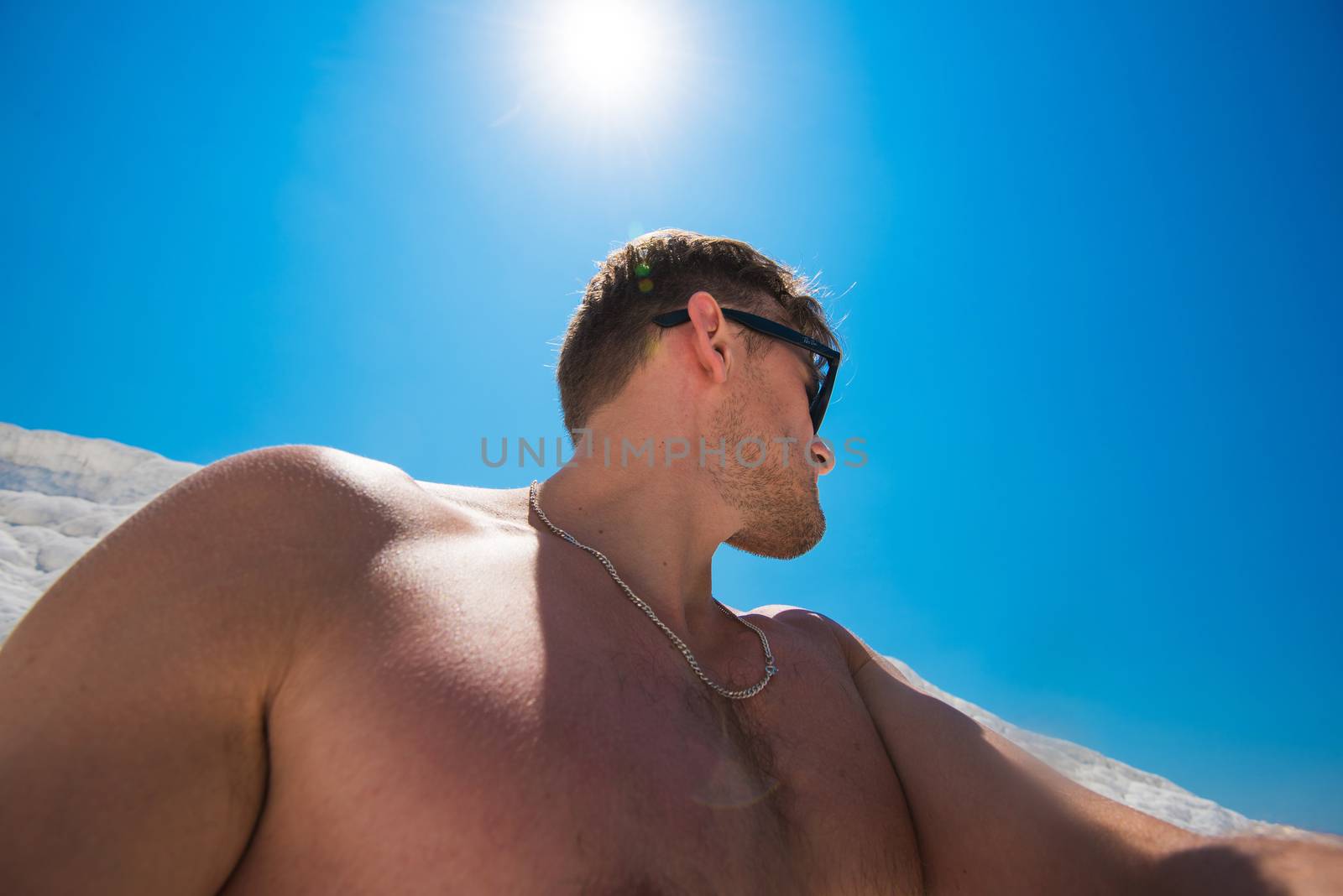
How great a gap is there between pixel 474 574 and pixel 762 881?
882 millimetres

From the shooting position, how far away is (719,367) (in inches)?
90.5

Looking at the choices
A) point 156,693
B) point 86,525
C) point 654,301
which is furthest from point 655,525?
point 86,525

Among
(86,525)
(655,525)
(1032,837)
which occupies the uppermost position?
(86,525)

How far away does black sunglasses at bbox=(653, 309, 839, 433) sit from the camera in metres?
2.42

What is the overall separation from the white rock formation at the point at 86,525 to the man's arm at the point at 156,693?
6.81ft

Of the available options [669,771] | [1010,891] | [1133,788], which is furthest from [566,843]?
[1133,788]

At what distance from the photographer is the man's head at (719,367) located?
2254 mm

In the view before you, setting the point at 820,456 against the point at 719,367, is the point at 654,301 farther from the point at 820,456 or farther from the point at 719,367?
the point at 820,456

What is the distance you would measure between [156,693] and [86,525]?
9435 mm

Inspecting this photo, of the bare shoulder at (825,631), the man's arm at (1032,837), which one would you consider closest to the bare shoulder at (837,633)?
the bare shoulder at (825,631)

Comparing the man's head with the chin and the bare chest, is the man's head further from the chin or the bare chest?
the bare chest

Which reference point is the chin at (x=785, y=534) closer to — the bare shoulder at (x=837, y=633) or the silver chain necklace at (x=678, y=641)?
the bare shoulder at (x=837, y=633)

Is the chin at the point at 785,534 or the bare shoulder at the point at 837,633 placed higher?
the chin at the point at 785,534

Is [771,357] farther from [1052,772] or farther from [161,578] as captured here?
[161,578]
